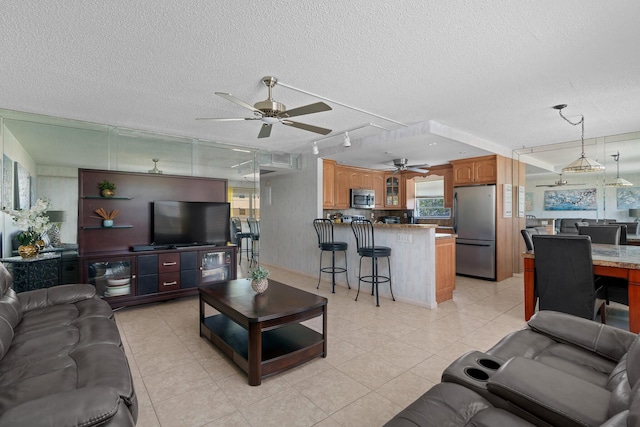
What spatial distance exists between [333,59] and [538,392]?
238 centimetres

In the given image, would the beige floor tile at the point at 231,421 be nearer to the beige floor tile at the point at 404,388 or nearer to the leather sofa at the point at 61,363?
the leather sofa at the point at 61,363

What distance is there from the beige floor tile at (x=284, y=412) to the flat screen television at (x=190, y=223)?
119 inches

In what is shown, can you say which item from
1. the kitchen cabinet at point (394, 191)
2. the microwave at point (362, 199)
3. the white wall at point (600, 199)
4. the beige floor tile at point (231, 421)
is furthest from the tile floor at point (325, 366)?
the kitchen cabinet at point (394, 191)

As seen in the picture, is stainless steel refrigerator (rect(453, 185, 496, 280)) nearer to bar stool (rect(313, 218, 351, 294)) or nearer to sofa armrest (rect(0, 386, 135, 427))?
bar stool (rect(313, 218, 351, 294))

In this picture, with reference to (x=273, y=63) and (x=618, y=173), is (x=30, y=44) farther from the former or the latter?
(x=618, y=173)

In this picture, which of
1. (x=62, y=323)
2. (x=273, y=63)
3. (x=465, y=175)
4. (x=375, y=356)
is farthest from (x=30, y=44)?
(x=465, y=175)

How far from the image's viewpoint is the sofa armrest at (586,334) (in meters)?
1.60

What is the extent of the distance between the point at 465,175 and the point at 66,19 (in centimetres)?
593

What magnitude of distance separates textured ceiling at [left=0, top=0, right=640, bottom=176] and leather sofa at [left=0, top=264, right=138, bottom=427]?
1833mm

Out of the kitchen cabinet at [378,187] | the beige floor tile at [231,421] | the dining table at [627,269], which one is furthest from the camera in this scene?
the kitchen cabinet at [378,187]

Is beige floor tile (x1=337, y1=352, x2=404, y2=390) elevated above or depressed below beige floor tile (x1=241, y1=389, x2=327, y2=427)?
above

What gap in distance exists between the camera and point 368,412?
6.19 feet

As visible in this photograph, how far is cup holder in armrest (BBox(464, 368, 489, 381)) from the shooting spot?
1.38 meters

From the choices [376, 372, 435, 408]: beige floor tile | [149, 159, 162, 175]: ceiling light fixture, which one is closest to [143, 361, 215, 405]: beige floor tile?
[376, 372, 435, 408]: beige floor tile
